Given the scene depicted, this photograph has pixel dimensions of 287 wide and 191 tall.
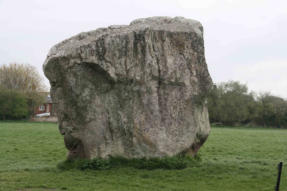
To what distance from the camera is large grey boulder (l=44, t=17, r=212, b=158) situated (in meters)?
11.2

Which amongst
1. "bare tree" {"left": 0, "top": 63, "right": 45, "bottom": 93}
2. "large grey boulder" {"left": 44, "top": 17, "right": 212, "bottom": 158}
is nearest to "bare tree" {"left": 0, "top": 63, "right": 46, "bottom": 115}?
"bare tree" {"left": 0, "top": 63, "right": 45, "bottom": 93}

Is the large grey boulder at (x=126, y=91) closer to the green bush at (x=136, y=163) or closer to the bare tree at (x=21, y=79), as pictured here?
the green bush at (x=136, y=163)

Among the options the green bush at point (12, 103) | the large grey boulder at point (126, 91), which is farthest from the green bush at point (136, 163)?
the green bush at point (12, 103)

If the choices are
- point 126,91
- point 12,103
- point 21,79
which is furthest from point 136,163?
point 21,79

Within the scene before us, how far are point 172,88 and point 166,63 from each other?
856 millimetres

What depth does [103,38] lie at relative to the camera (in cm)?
1134

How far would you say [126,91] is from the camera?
11.4 meters

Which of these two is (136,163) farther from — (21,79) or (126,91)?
(21,79)

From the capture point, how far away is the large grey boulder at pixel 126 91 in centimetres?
1123

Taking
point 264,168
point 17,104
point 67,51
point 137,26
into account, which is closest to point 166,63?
point 137,26

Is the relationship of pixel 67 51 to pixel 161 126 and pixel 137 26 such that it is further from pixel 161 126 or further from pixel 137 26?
pixel 161 126

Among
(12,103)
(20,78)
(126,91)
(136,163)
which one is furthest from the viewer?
(20,78)

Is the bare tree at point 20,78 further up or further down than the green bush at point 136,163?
further up

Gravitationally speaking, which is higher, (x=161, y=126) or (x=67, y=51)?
(x=67, y=51)
